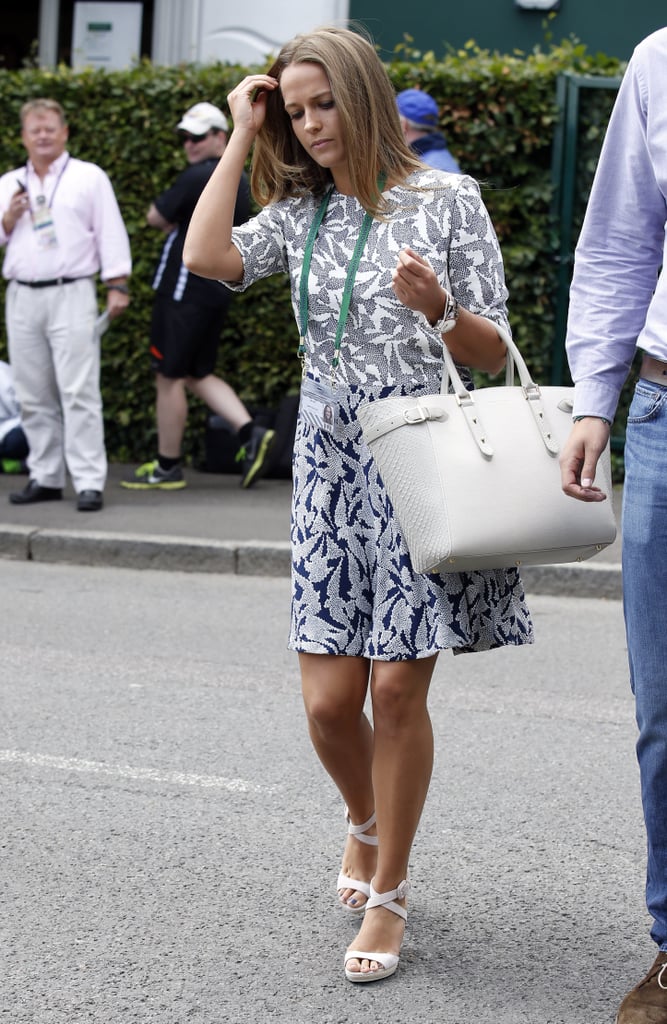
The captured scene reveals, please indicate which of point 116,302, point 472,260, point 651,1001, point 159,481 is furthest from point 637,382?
point 159,481

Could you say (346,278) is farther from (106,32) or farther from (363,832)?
(106,32)

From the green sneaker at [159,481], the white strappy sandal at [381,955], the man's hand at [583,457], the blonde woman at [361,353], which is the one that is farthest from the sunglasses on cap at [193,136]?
the man's hand at [583,457]

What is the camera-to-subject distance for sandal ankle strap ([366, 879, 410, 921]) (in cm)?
322

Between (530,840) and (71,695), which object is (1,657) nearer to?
(71,695)

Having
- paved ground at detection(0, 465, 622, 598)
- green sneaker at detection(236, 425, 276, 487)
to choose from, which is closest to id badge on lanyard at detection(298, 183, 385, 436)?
paved ground at detection(0, 465, 622, 598)

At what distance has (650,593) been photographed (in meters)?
2.70

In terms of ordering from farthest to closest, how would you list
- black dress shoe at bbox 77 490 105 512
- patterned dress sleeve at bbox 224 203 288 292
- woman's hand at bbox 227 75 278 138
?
black dress shoe at bbox 77 490 105 512 → patterned dress sleeve at bbox 224 203 288 292 → woman's hand at bbox 227 75 278 138

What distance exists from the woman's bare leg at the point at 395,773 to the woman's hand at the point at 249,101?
3.70ft

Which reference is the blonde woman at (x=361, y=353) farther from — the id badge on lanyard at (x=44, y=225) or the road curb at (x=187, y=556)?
the id badge on lanyard at (x=44, y=225)

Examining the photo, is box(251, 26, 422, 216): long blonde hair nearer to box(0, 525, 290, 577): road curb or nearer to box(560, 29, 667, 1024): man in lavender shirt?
box(560, 29, 667, 1024): man in lavender shirt

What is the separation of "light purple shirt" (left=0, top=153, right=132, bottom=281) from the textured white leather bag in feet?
18.1

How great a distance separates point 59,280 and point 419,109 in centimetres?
210

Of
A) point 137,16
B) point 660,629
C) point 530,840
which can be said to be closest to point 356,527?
point 660,629

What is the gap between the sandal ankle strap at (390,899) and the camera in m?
3.22
